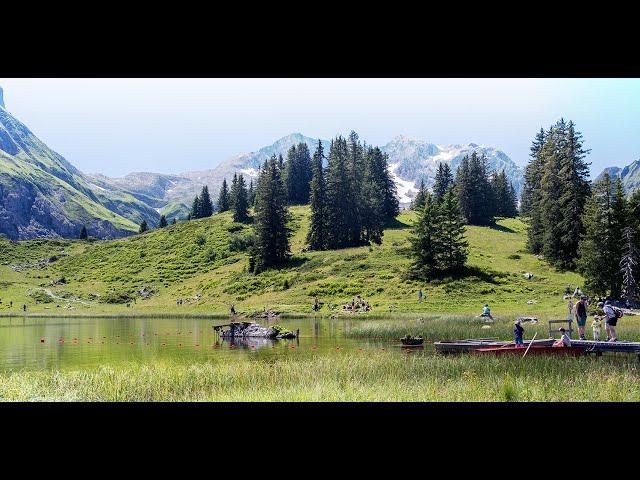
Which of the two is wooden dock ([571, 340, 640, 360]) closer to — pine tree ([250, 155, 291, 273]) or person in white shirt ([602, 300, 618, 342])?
person in white shirt ([602, 300, 618, 342])

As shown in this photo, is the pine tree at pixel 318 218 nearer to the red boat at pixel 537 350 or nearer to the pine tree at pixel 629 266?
the pine tree at pixel 629 266

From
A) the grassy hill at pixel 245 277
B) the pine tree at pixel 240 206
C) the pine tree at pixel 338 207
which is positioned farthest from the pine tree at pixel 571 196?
the pine tree at pixel 240 206

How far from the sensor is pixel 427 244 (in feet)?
265

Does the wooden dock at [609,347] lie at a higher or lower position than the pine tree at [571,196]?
lower

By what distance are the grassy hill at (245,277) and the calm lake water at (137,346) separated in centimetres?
2214

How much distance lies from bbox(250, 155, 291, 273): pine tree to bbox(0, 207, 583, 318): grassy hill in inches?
126

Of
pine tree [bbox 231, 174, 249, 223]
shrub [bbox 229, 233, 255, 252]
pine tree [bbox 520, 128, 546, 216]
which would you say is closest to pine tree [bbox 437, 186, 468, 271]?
pine tree [bbox 520, 128, 546, 216]

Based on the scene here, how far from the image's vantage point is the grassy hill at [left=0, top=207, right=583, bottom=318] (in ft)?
235

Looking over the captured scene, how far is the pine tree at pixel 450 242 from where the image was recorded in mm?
78938

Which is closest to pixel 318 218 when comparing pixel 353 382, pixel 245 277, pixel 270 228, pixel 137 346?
pixel 270 228
